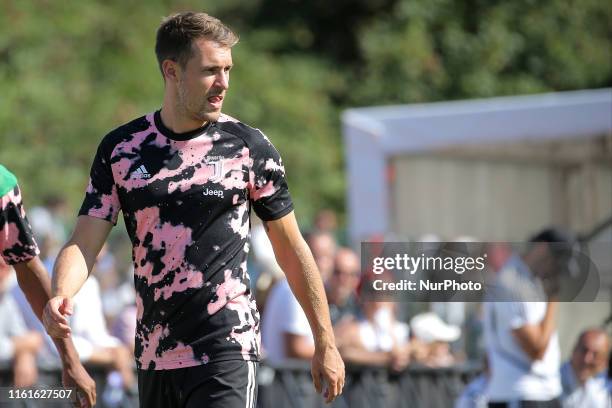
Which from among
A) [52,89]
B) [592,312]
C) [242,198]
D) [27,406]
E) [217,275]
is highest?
[52,89]

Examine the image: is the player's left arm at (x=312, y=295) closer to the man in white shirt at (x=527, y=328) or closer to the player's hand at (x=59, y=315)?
the player's hand at (x=59, y=315)

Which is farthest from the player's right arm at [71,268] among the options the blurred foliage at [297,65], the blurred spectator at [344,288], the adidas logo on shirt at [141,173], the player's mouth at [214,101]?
the blurred foliage at [297,65]

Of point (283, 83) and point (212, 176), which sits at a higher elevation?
point (283, 83)

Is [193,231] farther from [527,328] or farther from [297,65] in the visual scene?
[297,65]

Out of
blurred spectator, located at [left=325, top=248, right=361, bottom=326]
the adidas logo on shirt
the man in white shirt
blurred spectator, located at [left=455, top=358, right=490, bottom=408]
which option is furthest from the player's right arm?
blurred spectator, located at [left=325, top=248, right=361, bottom=326]

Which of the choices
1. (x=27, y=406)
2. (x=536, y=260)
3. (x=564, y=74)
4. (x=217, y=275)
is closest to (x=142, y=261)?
(x=217, y=275)

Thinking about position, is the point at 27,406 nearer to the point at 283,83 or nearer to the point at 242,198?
the point at 242,198

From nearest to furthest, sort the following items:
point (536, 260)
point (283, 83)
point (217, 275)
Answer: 1. point (217, 275)
2. point (536, 260)
3. point (283, 83)

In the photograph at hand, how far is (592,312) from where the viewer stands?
7953 millimetres

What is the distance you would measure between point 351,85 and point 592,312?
16.9 metres

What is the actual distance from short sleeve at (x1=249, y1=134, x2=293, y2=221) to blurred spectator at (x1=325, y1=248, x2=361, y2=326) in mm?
4491

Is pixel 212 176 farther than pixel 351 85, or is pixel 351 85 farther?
pixel 351 85

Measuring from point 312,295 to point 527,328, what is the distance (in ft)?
8.85

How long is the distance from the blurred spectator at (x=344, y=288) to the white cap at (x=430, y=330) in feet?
1.78
